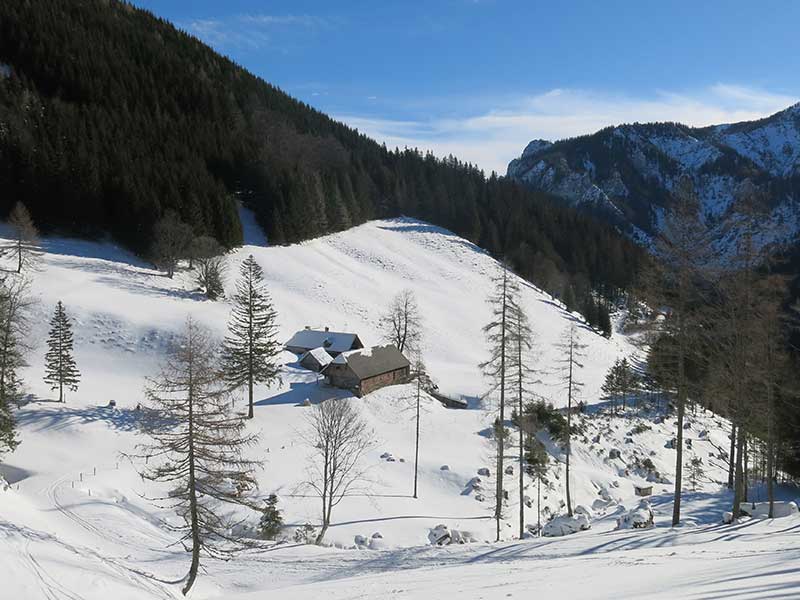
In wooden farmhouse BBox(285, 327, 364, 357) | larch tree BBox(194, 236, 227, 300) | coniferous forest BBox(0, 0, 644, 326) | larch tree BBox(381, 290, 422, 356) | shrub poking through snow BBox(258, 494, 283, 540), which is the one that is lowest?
shrub poking through snow BBox(258, 494, 283, 540)

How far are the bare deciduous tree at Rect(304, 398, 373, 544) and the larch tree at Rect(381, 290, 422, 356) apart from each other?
18.4 metres

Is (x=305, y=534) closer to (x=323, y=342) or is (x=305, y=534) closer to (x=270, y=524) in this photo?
(x=270, y=524)

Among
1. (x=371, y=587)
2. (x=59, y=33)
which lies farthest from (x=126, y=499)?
(x=59, y=33)

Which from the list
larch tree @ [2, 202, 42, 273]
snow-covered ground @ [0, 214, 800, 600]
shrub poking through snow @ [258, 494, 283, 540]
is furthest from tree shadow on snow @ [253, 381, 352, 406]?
larch tree @ [2, 202, 42, 273]

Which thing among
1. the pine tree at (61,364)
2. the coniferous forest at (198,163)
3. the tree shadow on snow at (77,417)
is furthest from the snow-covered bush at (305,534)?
the coniferous forest at (198,163)

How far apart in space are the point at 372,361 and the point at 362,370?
196 cm

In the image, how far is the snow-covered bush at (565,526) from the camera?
2181cm

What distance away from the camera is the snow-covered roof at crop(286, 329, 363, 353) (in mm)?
47656

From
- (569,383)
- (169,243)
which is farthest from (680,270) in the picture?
(169,243)

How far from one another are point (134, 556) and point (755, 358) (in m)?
22.3

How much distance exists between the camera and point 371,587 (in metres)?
11.5

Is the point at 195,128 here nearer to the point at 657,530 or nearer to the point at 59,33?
the point at 59,33

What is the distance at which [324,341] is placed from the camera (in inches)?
1893

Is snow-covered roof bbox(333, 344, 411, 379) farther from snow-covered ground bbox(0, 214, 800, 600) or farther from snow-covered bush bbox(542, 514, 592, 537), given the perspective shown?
snow-covered bush bbox(542, 514, 592, 537)
